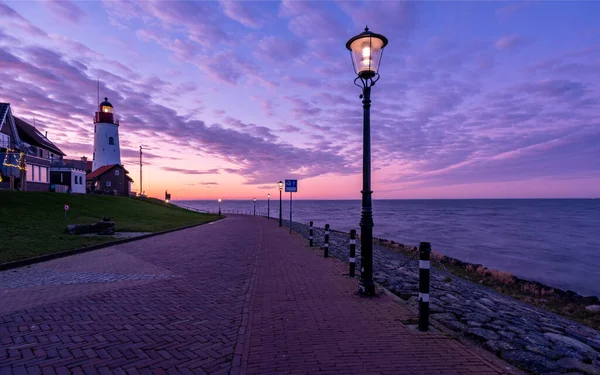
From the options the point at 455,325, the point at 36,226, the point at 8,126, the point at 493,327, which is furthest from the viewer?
the point at 8,126

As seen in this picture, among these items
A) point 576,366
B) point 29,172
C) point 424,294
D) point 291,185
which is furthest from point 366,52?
point 29,172

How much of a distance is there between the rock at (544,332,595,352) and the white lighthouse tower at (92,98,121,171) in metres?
61.2

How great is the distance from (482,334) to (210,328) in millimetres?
3885

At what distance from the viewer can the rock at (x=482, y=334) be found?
4.66 metres

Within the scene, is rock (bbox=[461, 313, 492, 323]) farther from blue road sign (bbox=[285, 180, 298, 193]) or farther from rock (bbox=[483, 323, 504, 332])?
blue road sign (bbox=[285, 180, 298, 193])

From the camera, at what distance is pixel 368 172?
6.60 metres

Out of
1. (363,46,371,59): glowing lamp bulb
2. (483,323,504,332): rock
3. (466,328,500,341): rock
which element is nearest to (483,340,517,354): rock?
(466,328,500,341): rock

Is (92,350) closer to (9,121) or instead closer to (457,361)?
(457,361)

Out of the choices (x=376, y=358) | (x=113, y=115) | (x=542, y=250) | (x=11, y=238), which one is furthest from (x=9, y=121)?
(x=542, y=250)

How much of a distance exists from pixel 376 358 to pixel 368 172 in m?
3.56

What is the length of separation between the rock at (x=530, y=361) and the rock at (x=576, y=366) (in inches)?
5.1

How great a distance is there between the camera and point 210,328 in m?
4.93

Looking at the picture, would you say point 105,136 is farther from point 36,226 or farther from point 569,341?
point 569,341

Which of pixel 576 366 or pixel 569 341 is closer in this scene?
pixel 576 366
